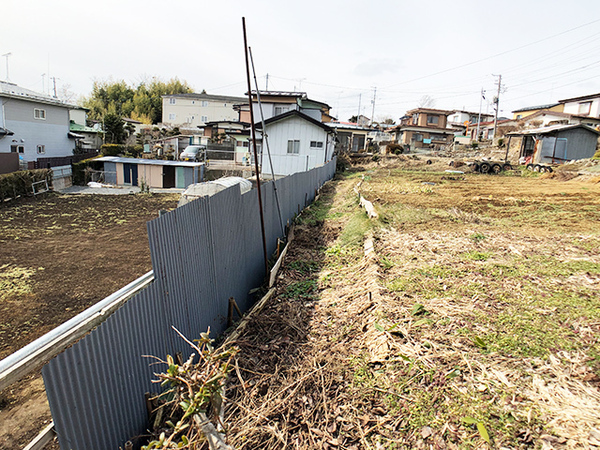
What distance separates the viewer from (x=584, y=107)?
45.8 metres

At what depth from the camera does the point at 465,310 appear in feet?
14.8

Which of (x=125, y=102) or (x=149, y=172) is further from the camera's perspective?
(x=125, y=102)

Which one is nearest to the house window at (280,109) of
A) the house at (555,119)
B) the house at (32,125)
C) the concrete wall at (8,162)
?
the house at (32,125)

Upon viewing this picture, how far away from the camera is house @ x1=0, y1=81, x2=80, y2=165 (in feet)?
87.9

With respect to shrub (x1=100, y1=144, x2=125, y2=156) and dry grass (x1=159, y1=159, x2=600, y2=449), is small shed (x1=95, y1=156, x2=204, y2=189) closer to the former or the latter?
shrub (x1=100, y1=144, x2=125, y2=156)

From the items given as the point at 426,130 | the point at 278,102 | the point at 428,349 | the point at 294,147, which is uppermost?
the point at 278,102

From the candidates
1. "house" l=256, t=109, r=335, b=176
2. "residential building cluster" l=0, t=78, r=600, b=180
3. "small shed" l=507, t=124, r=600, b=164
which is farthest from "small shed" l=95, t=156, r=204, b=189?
"small shed" l=507, t=124, r=600, b=164

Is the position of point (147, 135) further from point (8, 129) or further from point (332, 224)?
point (332, 224)

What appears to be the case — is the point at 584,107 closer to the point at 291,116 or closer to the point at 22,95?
the point at 291,116

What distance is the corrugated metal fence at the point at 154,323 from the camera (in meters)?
2.41

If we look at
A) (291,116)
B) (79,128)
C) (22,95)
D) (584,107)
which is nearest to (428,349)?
(291,116)

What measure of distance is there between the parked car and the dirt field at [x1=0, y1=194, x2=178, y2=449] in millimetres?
15092

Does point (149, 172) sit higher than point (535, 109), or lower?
lower

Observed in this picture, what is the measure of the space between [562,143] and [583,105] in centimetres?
2716
